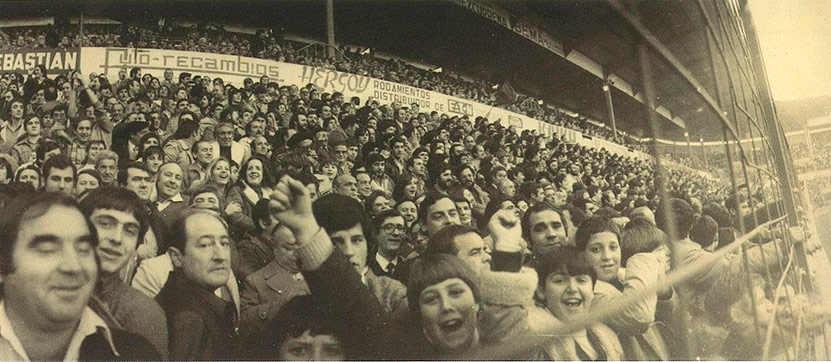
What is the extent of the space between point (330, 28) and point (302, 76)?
180mm

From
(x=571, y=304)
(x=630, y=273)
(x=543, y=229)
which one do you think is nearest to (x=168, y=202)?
(x=543, y=229)

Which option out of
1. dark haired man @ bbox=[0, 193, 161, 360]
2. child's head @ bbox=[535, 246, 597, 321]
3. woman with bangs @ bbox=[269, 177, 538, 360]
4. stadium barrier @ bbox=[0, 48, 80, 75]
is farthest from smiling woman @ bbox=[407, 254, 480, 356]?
stadium barrier @ bbox=[0, 48, 80, 75]

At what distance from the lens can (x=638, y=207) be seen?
2002 millimetres

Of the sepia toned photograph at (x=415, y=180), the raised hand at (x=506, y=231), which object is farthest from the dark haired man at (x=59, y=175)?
A: the raised hand at (x=506, y=231)

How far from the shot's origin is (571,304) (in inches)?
74.8

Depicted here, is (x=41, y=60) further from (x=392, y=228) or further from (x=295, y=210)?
(x=392, y=228)

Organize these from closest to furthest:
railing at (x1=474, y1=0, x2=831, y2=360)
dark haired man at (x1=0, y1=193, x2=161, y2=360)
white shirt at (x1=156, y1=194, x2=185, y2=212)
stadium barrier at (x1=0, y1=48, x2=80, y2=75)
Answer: dark haired man at (x1=0, y1=193, x2=161, y2=360) < white shirt at (x1=156, y1=194, x2=185, y2=212) < stadium barrier at (x1=0, y1=48, x2=80, y2=75) < railing at (x1=474, y1=0, x2=831, y2=360)

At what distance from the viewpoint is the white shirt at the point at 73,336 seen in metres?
1.67

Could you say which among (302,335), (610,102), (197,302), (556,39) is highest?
(556,39)

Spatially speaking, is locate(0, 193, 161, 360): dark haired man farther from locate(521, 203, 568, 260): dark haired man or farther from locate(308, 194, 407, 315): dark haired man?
locate(521, 203, 568, 260): dark haired man

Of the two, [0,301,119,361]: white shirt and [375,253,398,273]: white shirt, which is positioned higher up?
[375,253,398,273]: white shirt

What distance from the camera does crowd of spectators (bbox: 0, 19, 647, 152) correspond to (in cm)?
192

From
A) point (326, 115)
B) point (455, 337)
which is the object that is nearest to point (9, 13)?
point (326, 115)

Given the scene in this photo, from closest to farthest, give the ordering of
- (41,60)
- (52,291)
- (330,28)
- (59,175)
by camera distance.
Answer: (52,291), (59,175), (41,60), (330,28)
